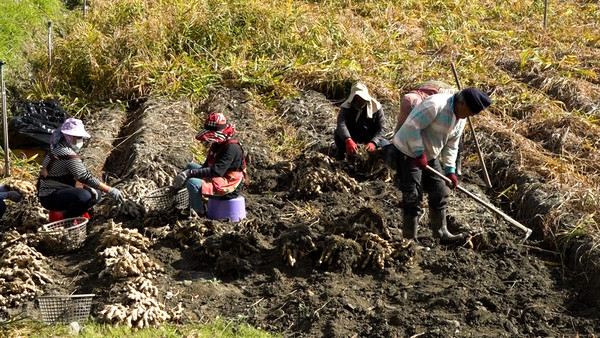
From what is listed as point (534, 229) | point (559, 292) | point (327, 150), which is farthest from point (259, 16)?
point (559, 292)

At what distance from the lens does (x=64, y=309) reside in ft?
18.7

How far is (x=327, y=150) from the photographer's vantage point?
31.1 ft

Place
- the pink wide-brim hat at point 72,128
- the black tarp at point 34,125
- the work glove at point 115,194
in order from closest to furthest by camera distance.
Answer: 1. the pink wide-brim hat at point 72,128
2. the work glove at point 115,194
3. the black tarp at point 34,125

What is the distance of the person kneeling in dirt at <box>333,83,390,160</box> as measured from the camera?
8781 millimetres

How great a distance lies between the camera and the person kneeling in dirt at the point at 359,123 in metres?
8.78

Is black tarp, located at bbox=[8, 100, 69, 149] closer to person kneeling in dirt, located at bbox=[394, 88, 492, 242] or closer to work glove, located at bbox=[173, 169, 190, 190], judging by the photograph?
work glove, located at bbox=[173, 169, 190, 190]

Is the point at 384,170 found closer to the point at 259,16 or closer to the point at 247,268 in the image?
the point at 247,268

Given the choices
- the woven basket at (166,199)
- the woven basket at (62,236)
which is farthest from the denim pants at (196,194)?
the woven basket at (62,236)

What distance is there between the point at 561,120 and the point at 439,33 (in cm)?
441

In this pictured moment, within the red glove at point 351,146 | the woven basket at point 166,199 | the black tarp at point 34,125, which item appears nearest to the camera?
the woven basket at point 166,199

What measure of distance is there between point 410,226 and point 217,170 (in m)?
1.79

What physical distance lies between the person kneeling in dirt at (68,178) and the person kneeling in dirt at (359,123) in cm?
269

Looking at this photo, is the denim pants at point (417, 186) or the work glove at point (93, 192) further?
the work glove at point (93, 192)

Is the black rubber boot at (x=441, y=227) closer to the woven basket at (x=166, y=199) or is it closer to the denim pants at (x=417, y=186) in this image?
the denim pants at (x=417, y=186)
